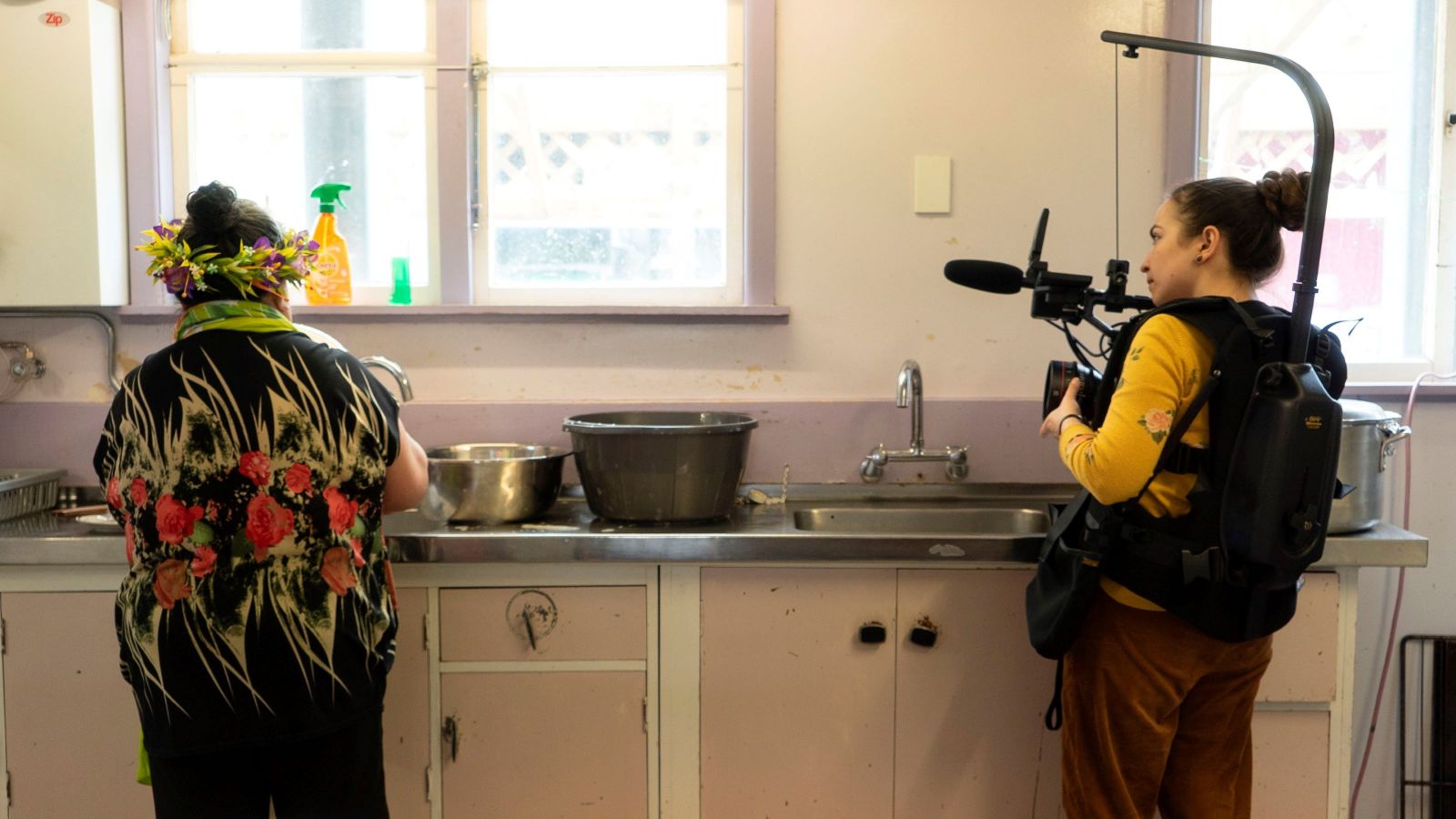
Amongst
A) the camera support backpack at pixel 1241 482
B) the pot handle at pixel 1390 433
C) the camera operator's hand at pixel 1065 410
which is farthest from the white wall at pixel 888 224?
the camera support backpack at pixel 1241 482

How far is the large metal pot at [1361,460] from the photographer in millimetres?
1976

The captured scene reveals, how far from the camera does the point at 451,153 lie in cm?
248

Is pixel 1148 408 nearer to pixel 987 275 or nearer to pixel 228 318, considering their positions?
pixel 987 275

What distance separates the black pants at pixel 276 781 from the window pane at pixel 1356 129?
204 centimetres

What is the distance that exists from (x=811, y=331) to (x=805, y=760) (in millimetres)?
912

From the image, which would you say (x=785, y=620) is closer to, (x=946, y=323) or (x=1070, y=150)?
(x=946, y=323)

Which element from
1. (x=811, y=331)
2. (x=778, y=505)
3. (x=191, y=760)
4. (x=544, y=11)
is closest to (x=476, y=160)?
(x=544, y=11)

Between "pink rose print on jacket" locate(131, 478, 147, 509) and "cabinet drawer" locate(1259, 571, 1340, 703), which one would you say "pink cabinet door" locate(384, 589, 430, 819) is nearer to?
"pink rose print on jacket" locate(131, 478, 147, 509)

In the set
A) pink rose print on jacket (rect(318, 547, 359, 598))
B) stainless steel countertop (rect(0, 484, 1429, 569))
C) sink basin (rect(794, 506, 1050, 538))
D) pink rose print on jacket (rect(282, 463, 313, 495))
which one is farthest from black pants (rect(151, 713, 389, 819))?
sink basin (rect(794, 506, 1050, 538))

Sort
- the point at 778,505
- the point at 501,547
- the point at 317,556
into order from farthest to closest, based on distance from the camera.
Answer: the point at 778,505 → the point at 501,547 → the point at 317,556

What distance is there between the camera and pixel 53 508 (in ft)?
7.93

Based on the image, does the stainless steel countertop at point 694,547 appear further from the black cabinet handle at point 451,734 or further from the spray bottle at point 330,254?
the spray bottle at point 330,254

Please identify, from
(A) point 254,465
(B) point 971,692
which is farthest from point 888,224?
(A) point 254,465

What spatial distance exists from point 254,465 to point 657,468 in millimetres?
779
